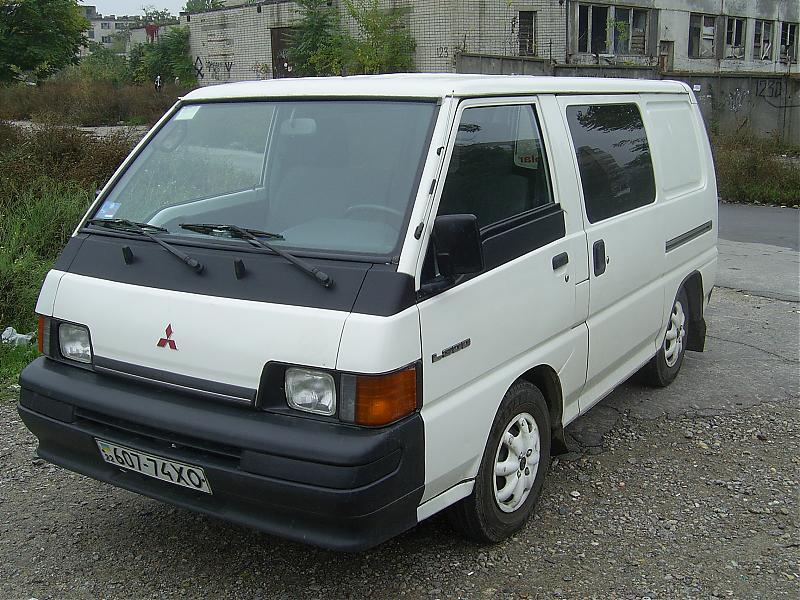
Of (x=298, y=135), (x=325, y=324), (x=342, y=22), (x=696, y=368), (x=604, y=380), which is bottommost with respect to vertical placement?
(x=696, y=368)

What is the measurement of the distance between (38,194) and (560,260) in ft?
22.6

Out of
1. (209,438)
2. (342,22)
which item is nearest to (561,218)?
(209,438)

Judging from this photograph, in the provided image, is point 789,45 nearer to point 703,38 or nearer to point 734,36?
point 734,36

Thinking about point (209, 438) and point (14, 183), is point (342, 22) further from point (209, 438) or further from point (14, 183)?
point (209, 438)

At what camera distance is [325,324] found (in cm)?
306

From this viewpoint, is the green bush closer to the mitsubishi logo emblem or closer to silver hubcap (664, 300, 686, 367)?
silver hubcap (664, 300, 686, 367)

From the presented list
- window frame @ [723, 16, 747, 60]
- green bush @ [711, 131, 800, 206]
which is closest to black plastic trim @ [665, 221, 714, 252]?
green bush @ [711, 131, 800, 206]

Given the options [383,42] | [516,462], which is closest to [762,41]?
[383,42]

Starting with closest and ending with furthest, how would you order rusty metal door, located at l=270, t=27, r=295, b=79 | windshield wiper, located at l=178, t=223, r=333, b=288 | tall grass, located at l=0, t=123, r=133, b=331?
windshield wiper, located at l=178, t=223, r=333, b=288 → tall grass, located at l=0, t=123, r=133, b=331 → rusty metal door, located at l=270, t=27, r=295, b=79

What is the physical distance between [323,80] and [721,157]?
1408 cm

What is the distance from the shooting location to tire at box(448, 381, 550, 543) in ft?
12.0

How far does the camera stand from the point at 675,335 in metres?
5.95

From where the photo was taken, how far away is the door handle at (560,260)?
4.03m

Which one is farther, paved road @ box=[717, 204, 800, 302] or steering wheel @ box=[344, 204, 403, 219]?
paved road @ box=[717, 204, 800, 302]
